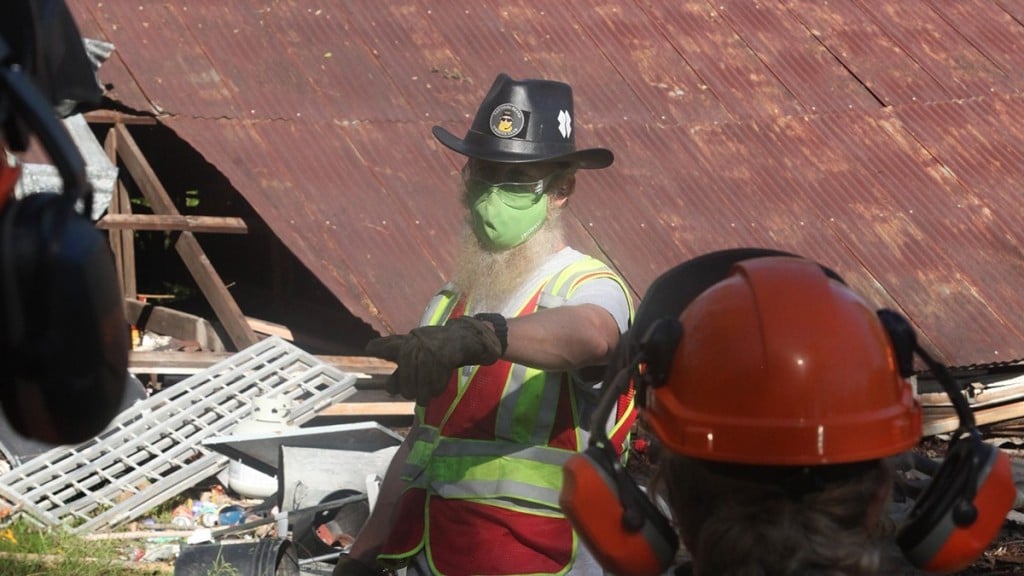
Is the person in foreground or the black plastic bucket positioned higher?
the person in foreground

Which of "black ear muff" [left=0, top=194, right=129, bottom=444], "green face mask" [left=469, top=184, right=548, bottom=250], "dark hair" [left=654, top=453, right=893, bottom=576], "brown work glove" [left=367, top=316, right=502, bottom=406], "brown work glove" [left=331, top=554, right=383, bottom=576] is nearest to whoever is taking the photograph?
"black ear muff" [left=0, top=194, right=129, bottom=444]

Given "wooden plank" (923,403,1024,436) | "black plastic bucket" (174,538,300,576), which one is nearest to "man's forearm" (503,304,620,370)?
"black plastic bucket" (174,538,300,576)

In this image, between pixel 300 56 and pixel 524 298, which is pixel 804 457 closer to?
pixel 524 298

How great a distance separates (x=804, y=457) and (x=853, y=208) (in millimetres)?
7592

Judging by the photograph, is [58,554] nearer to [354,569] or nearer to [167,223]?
[167,223]

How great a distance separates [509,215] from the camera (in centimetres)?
351

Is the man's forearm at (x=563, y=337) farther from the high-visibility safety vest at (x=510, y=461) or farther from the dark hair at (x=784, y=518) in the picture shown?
the dark hair at (x=784, y=518)

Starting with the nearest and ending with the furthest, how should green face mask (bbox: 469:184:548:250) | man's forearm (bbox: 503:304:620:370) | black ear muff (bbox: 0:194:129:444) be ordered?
Result: black ear muff (bbox: 0:194:129:444) < man's forearm (bbox: 503:304:620:370) < green face mask (bbox: 469:184:548:250)

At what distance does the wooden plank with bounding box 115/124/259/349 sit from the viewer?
798 centimetres

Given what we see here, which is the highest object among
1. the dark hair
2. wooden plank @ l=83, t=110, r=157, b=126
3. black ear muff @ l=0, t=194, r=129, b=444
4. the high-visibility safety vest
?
black ear muff @ l=0, t=194, r=129, b=444

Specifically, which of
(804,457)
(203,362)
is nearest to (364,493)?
(203,362)

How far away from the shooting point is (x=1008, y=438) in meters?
9.23

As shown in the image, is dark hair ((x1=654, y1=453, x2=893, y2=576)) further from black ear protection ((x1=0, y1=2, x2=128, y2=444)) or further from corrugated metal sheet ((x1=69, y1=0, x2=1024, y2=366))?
corrugated metal sheet ((x1=69, y1=0, x2=1024, y2=366))

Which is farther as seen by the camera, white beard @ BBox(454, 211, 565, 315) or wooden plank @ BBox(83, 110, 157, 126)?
wooden plank @ BBox(83, 110, 157, 126)
